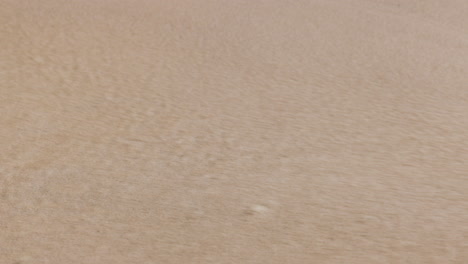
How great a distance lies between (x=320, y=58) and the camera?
3.04 m

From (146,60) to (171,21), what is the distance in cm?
65

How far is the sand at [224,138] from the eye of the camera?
4.96 ft

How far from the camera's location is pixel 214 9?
3.81 m

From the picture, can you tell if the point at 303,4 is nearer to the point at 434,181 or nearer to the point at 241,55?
the point at 241,55

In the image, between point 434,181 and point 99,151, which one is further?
point 99,151

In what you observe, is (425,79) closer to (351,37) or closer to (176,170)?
(351,37)

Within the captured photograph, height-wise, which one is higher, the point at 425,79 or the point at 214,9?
the point at 214,9

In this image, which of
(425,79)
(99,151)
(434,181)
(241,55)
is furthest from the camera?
(241,55)

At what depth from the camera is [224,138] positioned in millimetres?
2117

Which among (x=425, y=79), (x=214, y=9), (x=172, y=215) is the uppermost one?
(x=214, y=9)

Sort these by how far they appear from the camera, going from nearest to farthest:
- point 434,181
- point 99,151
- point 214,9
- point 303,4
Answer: point 434,181 < point 99,151 < point 214,9 < point 303,4

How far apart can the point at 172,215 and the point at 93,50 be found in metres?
1.48

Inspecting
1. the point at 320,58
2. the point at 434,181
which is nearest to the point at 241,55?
the point at 320,58

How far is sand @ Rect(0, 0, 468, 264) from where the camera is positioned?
1.51 meters
